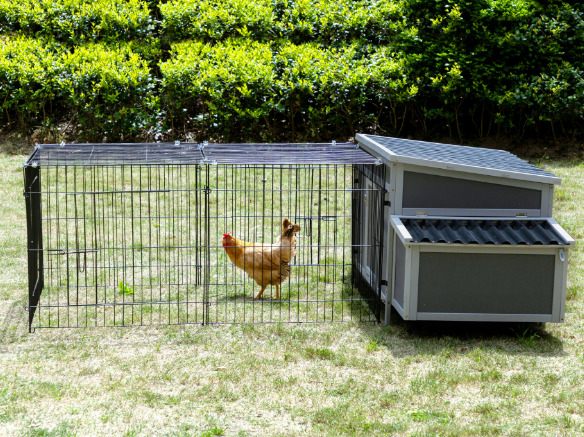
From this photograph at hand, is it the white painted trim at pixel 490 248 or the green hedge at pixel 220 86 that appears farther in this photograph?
the green hedge at pixel 220 86

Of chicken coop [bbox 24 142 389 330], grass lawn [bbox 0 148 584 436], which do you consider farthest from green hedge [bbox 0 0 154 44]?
grass lawn [bbox 0 148 584 436]

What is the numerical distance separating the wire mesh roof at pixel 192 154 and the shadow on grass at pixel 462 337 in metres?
1.35

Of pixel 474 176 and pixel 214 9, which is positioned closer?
pixel 474 176

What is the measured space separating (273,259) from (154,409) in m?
2.18

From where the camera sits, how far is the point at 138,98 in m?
11.9

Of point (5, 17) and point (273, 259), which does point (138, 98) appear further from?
point (273, 259)

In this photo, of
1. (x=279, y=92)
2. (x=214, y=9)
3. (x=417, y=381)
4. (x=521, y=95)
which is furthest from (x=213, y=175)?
(x=417, y=381)

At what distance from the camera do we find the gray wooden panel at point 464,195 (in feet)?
18.7

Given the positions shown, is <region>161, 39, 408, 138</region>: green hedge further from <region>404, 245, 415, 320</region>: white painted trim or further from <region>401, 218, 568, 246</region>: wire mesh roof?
<region>404, 245, 415, 320</region>: white painted trim

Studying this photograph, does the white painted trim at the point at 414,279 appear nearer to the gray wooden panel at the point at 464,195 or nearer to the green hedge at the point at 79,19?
the gray wooden panel at the point at 464,195

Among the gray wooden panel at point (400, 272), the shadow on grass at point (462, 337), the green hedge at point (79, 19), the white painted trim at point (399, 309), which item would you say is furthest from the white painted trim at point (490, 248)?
the green hedge at point (79, 19)

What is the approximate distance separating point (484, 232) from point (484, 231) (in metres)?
0.02

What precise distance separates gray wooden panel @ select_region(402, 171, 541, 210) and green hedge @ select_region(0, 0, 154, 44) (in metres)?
8.53

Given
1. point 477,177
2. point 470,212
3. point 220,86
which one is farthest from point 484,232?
point 220,86
